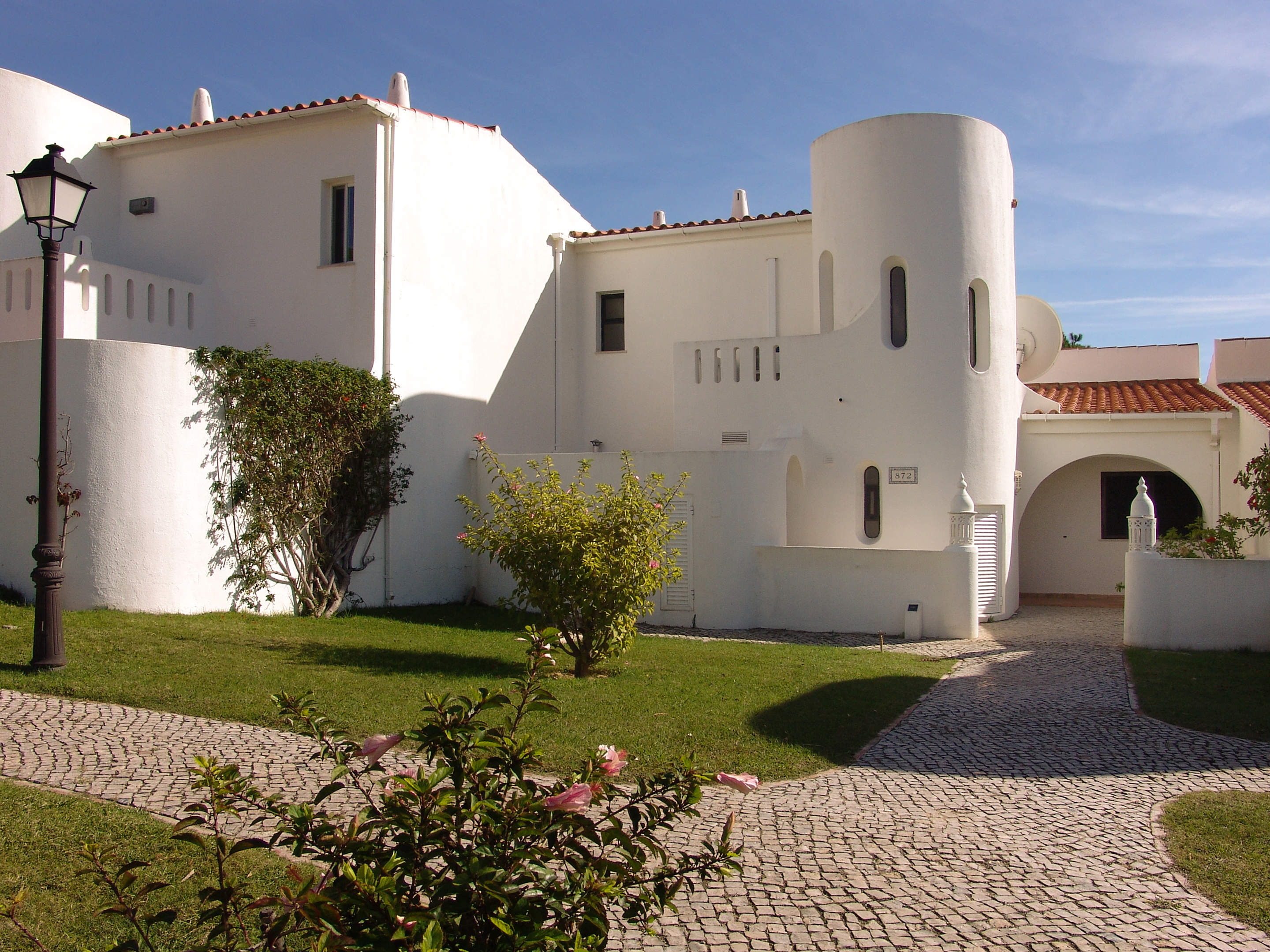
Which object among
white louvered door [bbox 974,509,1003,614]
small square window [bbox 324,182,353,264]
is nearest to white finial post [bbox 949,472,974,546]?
white louvered door [bbox 974,509,1003,614]

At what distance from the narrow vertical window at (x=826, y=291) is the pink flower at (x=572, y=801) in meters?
15.1

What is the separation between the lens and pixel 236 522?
1198cm

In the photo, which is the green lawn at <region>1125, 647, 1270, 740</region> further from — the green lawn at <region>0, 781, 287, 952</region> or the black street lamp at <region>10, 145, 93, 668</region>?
the black street lamp at <region>10, 145, 93, 668</region>

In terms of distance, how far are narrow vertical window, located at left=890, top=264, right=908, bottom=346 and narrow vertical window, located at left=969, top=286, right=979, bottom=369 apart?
1.13 meters

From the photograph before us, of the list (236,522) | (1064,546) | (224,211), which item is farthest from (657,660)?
(1064,546)

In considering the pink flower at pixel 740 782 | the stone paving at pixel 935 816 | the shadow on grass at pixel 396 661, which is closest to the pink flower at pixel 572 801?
the pink flower at pixel 740 782

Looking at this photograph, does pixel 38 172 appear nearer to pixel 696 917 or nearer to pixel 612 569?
pixel 612 569

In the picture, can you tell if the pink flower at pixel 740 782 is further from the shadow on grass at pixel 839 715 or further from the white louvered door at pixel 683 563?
the white louvered door at pixel 683 563

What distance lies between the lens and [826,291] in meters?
17.0

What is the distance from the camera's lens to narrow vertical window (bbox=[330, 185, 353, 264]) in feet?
47.7

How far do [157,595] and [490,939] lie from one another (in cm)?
1001

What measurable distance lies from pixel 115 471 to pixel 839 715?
8.33 m

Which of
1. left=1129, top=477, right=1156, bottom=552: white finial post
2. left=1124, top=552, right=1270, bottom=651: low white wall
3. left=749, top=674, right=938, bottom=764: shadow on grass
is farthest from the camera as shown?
left=1129, top=477, right=1156, bottom=552: white finial post

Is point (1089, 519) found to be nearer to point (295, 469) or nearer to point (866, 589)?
point (866, 589)
